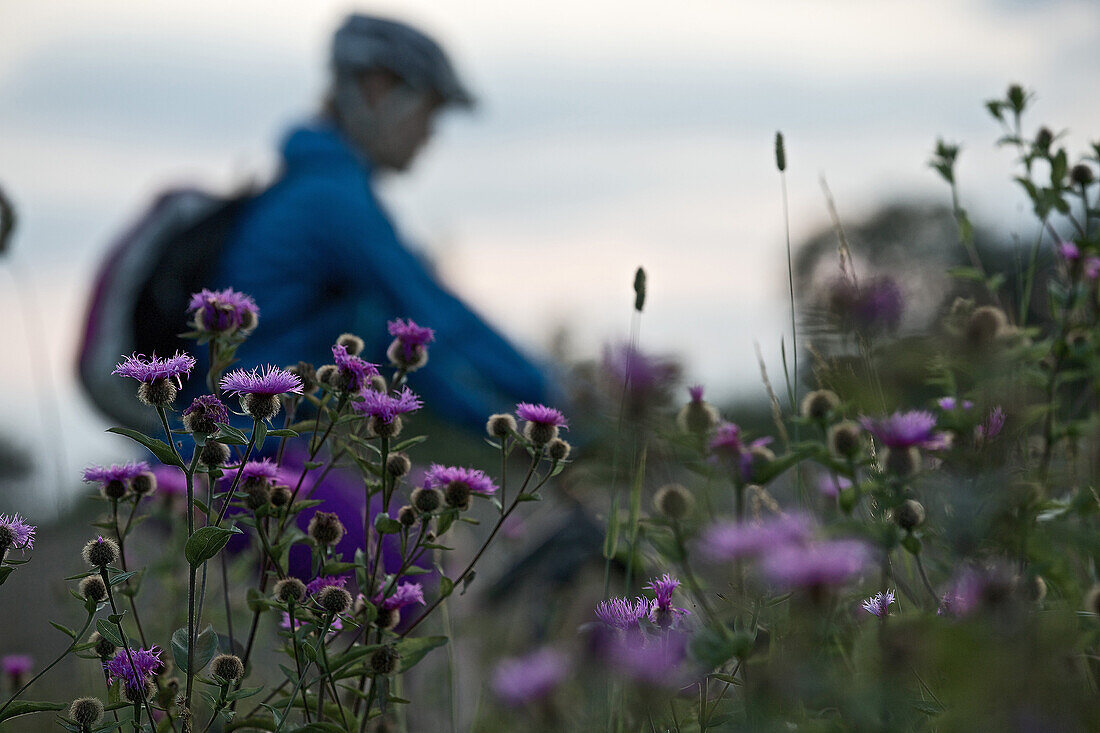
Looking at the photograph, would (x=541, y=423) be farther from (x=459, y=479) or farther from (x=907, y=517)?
(x=907, y=517)

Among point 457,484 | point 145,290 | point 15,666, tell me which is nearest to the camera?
point 457,484

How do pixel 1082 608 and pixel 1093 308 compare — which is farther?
pixel 1093 308

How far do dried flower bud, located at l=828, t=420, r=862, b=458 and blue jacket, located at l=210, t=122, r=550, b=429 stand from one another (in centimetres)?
177

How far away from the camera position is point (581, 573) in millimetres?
2744

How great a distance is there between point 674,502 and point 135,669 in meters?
0.56

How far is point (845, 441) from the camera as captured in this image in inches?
35.8

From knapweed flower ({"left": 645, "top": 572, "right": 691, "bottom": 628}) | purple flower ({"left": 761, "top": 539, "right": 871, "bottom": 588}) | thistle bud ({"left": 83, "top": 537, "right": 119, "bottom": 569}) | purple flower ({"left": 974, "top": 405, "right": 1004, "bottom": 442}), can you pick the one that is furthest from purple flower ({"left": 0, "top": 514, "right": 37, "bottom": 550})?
purple flower ({"left": 974, "top": 405, "right": 1004, "bottom": 442})

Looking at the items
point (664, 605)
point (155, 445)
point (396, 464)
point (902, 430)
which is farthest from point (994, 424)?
point (155, 445)

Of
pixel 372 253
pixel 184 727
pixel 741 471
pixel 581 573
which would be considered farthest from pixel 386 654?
pixel 372 253

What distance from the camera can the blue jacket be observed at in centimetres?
265

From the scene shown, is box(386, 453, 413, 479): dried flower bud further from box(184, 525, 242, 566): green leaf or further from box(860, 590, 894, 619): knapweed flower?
box(860, 590, 894, 619): knapweed flower

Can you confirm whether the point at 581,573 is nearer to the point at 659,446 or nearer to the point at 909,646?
the point at 659,446

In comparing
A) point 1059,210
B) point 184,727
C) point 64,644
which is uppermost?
point 1059,210

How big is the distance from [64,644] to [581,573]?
6.36 feet
